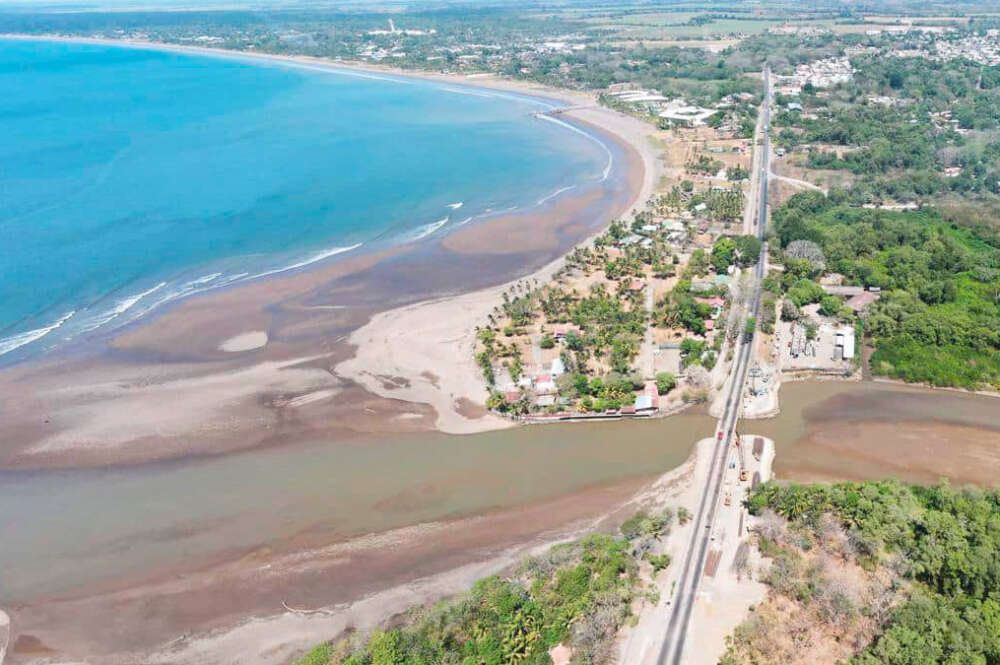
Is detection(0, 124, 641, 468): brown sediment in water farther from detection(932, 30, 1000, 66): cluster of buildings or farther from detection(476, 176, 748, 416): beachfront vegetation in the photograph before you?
detection(932, 30, 1000, 66): cluster of buildings

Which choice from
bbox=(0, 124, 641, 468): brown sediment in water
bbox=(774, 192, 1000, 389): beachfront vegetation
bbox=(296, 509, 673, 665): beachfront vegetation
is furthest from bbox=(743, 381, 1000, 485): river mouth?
bbox=(0, 124, 641, 468): brown sediment in water

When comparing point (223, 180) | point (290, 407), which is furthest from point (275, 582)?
point (223, 180)

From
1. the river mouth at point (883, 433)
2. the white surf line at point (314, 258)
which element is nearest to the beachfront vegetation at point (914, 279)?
the river mouth at point (883, 433)

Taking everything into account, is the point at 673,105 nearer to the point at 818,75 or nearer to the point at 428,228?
the point at 818,75

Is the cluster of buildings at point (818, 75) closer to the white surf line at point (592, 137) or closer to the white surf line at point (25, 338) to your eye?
the white surf line at point (592, 137)

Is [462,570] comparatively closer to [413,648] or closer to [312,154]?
[413,648]

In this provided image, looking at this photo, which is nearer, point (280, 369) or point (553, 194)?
point (280, 369)
